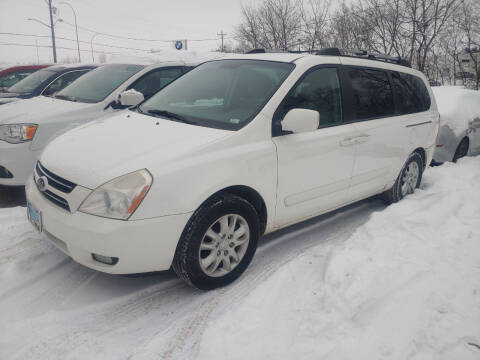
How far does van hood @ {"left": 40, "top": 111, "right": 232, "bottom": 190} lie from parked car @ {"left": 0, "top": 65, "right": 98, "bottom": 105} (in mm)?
4422

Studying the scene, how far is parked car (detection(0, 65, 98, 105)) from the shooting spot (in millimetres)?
7301

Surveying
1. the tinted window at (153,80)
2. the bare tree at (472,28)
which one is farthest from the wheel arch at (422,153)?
the bare tree at (472,28)

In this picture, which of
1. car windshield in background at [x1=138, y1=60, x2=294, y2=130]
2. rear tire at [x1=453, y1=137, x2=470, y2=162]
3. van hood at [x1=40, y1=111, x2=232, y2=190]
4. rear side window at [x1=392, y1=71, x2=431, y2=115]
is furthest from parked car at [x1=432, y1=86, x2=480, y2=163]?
van hood at [x1=40, y1=111, x2=232, y2=190]

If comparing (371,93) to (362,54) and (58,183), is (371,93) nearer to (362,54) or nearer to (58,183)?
(362,54)

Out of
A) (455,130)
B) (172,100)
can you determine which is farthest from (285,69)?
(455,130)

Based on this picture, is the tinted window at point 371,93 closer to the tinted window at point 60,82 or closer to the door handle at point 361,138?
the door handle at point 361,138

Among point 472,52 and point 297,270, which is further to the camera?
point 472,52

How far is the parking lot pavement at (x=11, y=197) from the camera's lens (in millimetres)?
4723

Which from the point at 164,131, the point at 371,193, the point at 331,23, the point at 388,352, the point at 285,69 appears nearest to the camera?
the point at 388,352

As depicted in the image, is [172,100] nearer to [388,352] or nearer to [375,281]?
[375,281]

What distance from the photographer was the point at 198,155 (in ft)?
9.05

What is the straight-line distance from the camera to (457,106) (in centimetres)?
686

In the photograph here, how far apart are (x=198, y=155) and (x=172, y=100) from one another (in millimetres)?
1160

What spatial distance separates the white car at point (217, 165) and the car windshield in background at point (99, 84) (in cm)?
209
